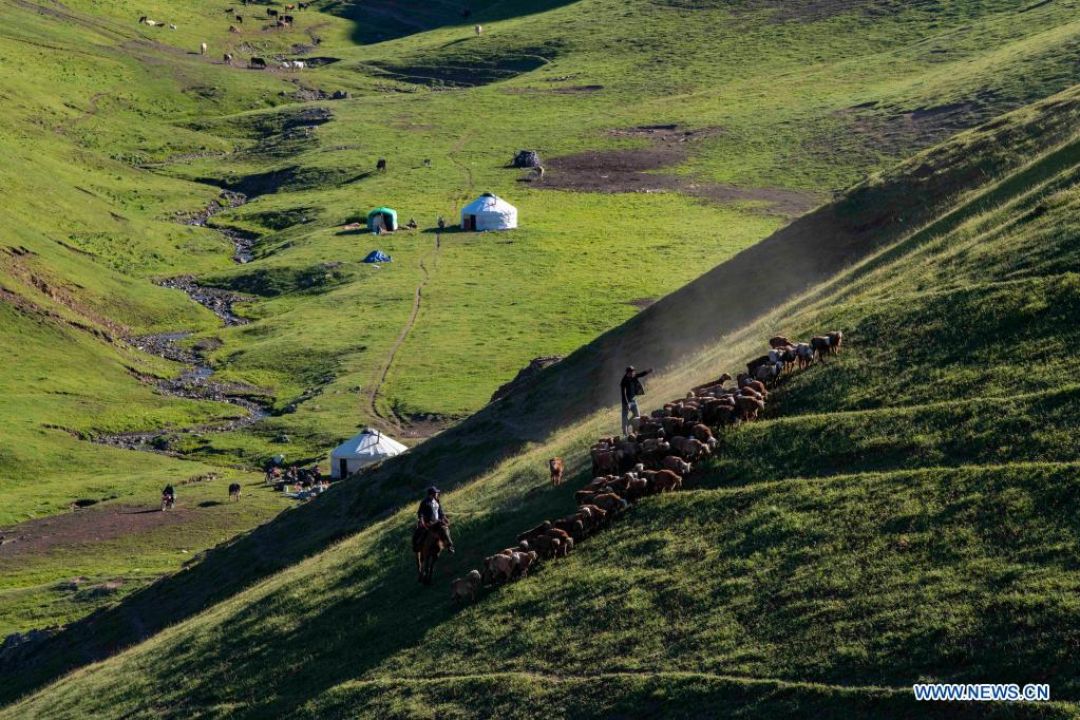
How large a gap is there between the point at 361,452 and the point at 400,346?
26.6 meters

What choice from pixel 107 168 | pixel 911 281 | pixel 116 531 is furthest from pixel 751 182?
pixel 911 281

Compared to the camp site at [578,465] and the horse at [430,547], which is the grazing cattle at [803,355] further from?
the horse at [430,547]

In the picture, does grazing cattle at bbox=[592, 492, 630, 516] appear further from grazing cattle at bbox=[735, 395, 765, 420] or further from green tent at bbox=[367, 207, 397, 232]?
green tent at bbox=[367, 207, 397, 232]

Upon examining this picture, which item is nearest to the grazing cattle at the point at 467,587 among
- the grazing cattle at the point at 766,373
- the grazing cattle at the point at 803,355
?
the grazing cattle at the point at 766,373

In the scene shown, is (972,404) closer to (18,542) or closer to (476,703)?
(476,703)

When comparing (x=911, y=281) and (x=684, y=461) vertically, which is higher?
(x=911, y=281)

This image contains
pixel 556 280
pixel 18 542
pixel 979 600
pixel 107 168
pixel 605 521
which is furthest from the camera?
pixel 107 168

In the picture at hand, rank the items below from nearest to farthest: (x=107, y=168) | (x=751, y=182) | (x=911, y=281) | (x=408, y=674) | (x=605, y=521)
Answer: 1. (x=408, y=674)
2. (x=605, y=521)
3. (x=911, y=281)
4. (x=751, y=182)
5. (x=107, y=168)

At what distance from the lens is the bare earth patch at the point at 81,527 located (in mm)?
69438

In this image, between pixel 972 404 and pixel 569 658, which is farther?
pixel 972 404

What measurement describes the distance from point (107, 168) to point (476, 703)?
14164 centimetres

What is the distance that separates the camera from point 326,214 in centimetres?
14138

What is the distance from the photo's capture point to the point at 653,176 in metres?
147

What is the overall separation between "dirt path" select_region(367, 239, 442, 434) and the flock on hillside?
47634mm
